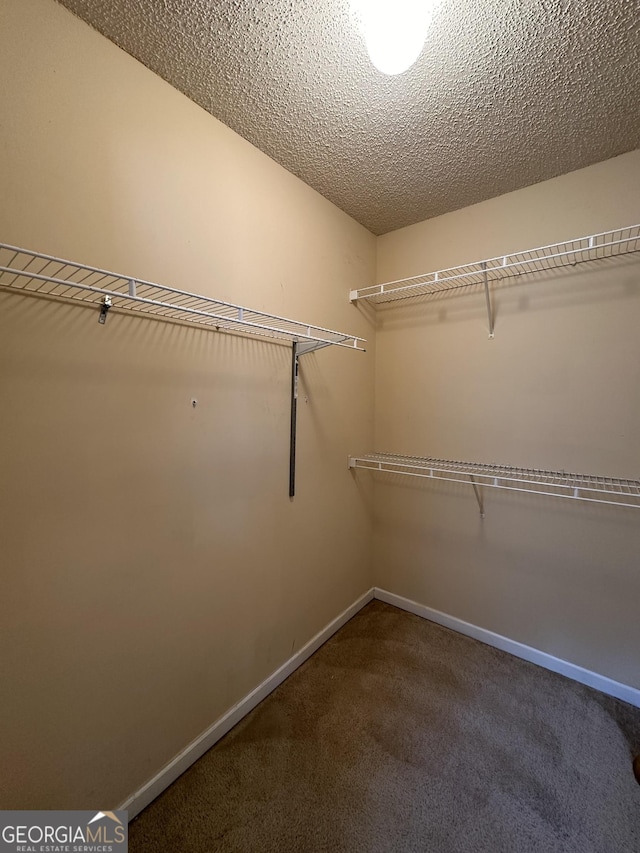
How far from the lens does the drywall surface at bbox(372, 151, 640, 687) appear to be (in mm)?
1635

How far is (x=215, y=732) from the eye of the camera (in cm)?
144

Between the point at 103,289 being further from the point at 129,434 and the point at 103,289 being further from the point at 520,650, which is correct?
the point at 520,650

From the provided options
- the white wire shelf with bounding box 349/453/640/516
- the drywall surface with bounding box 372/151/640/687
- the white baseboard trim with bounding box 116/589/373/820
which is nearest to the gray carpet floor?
the white baseboard trim with bounding box 116/589/373/820

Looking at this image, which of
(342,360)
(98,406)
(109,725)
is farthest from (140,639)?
(342,360)

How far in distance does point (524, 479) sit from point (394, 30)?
1.84 metres

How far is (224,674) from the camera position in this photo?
1.49 metres

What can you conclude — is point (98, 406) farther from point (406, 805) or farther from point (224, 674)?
point (406, 805)

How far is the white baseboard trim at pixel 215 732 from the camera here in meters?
1.21

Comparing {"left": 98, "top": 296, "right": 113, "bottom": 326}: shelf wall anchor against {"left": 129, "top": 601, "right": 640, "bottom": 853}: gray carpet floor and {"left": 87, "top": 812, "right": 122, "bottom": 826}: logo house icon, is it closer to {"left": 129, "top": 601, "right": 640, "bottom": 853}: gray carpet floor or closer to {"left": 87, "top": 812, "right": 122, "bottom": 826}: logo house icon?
{"left": 87, "top": 812, "right": 122, "bottom": 826}: logo house icon

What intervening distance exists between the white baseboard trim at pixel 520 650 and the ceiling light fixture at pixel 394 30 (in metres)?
2.54

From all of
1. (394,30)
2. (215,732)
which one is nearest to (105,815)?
(215,732)

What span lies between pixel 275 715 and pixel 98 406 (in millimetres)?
1525

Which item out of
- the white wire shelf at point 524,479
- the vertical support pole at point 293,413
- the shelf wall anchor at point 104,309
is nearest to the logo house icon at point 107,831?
the vertical support pole at point 293,413

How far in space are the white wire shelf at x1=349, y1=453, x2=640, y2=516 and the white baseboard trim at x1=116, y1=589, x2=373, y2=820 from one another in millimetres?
1053
